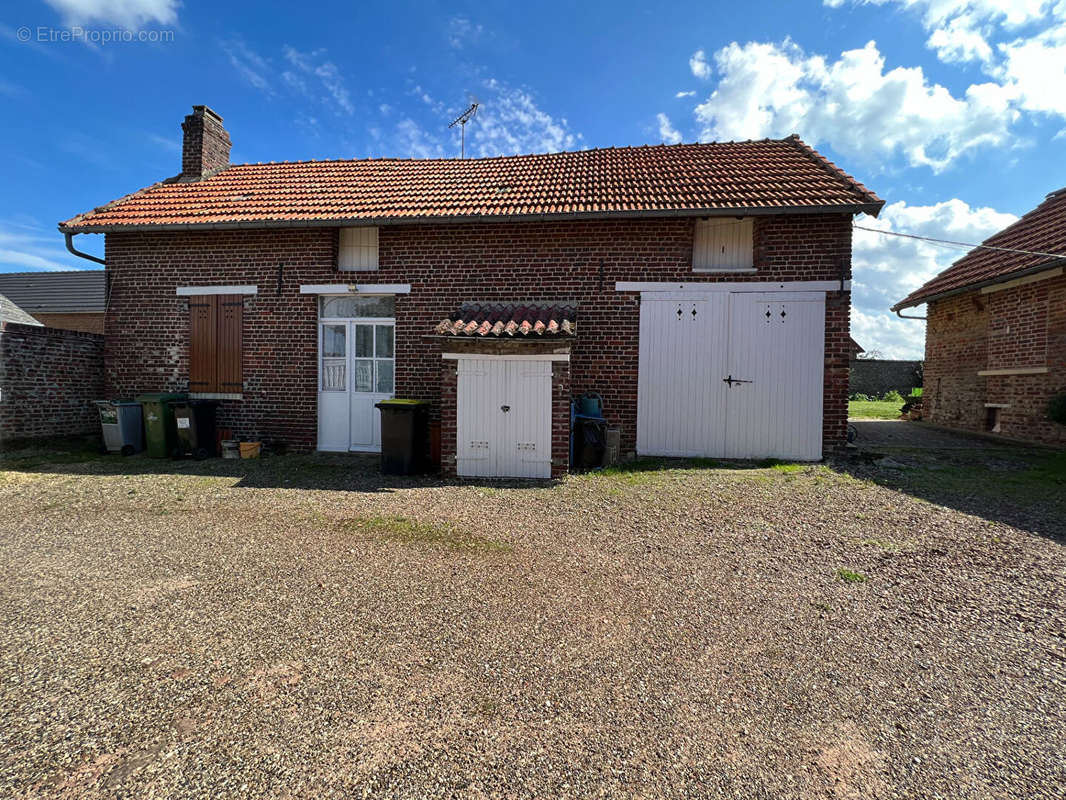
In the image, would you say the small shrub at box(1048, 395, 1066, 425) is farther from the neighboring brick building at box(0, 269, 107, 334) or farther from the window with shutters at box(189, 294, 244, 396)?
the neighboring brick building at box(0, 269, 107, 334)

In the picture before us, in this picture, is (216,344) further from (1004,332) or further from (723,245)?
(1004,332)

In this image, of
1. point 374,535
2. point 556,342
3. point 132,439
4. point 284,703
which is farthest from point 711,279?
point 132,439

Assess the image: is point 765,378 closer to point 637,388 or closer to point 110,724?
point 637,388

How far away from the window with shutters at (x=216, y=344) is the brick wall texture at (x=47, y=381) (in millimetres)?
2050

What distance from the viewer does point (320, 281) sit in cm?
827

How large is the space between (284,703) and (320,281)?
7.44 m

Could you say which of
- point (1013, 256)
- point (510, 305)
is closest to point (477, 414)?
point (510, 305)

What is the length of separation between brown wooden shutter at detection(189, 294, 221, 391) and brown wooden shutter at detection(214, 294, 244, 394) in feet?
0.35

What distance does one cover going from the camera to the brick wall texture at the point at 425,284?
742 centimetres

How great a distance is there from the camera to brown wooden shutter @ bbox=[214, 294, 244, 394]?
8430mm

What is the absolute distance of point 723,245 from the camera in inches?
302

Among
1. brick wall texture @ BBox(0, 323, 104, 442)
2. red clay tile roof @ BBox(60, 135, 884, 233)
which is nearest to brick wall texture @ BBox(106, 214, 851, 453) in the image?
red clay tile roof @ BBox(60, 135, 884, 233)

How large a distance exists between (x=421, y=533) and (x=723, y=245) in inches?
252

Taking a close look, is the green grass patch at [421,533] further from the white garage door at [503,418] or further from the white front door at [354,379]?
the white front door at [354,379]
